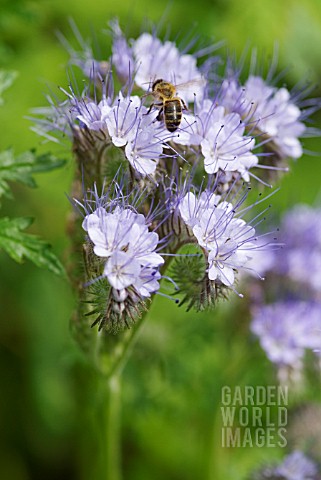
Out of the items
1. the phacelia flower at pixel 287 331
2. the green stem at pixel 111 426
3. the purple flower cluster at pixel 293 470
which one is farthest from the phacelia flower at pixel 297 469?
the green stem at pixel 111 426

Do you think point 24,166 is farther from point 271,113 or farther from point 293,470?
point 293,470

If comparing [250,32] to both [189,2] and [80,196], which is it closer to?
[189,2]

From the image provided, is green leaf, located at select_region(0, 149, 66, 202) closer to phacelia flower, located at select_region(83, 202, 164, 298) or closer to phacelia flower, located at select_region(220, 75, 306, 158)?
phacelia flower, located at select_region(83, 202, 164, 298)

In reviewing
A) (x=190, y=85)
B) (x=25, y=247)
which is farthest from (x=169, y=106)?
(x=25, y=247)

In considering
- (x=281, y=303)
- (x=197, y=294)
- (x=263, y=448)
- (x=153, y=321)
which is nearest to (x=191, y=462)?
(x=263, y=448)

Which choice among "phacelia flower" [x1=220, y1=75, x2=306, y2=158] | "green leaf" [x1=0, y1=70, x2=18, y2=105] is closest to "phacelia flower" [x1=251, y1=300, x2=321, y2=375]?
"phacelia flower" [x1=220, y1=75, x2=306, y2=158]
